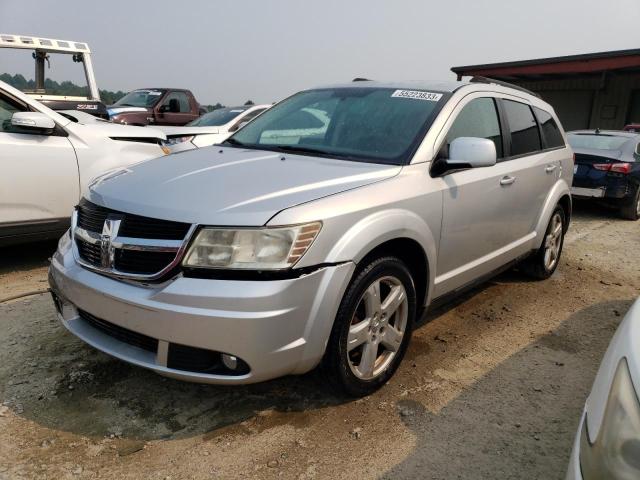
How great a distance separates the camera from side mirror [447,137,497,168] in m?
2.93

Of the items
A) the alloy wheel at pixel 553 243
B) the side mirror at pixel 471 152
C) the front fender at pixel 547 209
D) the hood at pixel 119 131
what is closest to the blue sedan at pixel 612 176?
the alloy wheel at pixel 553 243

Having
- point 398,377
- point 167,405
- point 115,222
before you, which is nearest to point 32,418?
point 167,405

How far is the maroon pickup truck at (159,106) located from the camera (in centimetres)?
1202

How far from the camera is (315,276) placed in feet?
7.54

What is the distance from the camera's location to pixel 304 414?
2.67m

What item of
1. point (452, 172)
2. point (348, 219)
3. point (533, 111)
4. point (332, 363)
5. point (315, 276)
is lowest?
point (332, 363)

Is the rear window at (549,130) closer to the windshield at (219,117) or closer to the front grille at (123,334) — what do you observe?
the front grille at (123,334)

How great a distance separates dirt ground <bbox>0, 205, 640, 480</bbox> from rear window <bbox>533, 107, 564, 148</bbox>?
1.65 m

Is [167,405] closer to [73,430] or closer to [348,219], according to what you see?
[73,430]

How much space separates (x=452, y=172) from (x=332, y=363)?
4.44ft

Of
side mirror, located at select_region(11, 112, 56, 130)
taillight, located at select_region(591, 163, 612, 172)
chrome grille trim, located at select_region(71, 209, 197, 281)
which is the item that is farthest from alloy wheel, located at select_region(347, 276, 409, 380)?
taillight, located at select_region(591, 163, 612, 172)

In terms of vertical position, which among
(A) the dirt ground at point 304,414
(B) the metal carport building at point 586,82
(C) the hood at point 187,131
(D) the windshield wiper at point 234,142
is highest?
(B) the metal carport building at point 586,82

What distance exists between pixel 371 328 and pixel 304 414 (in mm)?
541

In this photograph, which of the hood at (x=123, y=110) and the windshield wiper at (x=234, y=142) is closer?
the windshield wiper at (x=234, y=142)
